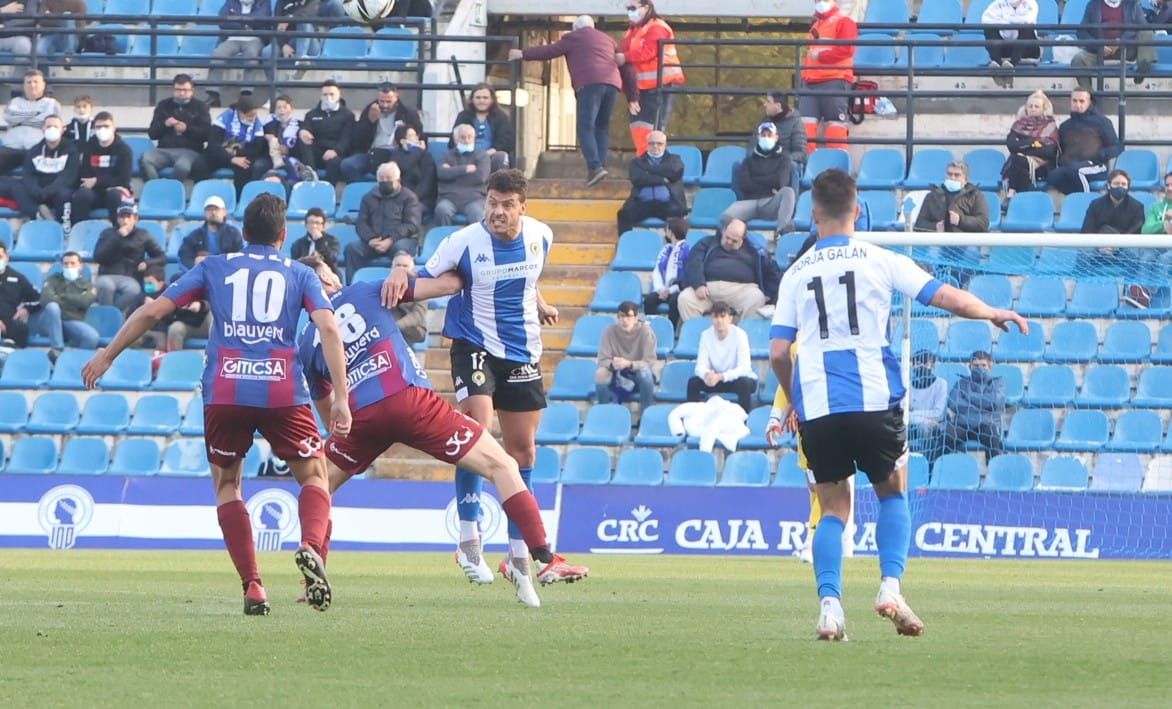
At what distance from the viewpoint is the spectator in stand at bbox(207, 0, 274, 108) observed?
2400cm

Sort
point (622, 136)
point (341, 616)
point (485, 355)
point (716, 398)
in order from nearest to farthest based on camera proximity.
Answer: point (341, 616) < point (485, 355) < point (716, 398) < point (622, 136)

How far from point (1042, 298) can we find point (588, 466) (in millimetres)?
4707

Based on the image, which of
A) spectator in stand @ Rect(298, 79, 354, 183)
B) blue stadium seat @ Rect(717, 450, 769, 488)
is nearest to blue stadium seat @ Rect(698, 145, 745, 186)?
spectator in stand @ Rect(298, 79, 354, 183)

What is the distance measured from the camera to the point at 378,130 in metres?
22.4

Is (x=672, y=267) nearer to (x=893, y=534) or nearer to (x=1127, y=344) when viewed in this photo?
(x=1127, y=344)

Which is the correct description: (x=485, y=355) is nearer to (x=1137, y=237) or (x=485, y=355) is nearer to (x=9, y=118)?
(x=1137, y=237)

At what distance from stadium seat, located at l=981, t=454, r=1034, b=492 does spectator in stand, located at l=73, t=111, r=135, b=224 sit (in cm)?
1030

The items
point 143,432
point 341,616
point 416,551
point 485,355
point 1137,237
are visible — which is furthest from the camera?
point 143,432

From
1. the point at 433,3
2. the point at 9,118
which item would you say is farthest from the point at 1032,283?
the point at 9,118

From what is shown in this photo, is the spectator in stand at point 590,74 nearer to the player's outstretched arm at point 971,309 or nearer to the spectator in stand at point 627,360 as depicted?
the spectator in stand at point 627,360

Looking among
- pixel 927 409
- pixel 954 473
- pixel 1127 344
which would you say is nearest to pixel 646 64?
pixel 927 409

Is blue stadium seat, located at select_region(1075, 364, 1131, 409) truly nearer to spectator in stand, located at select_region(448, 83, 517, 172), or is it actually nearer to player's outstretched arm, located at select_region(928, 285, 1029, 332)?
spectator in stand, located at select_region(448, 83, 517, 172)

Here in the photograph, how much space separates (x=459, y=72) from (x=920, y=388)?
325 inches

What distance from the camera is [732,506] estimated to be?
1752 cm
